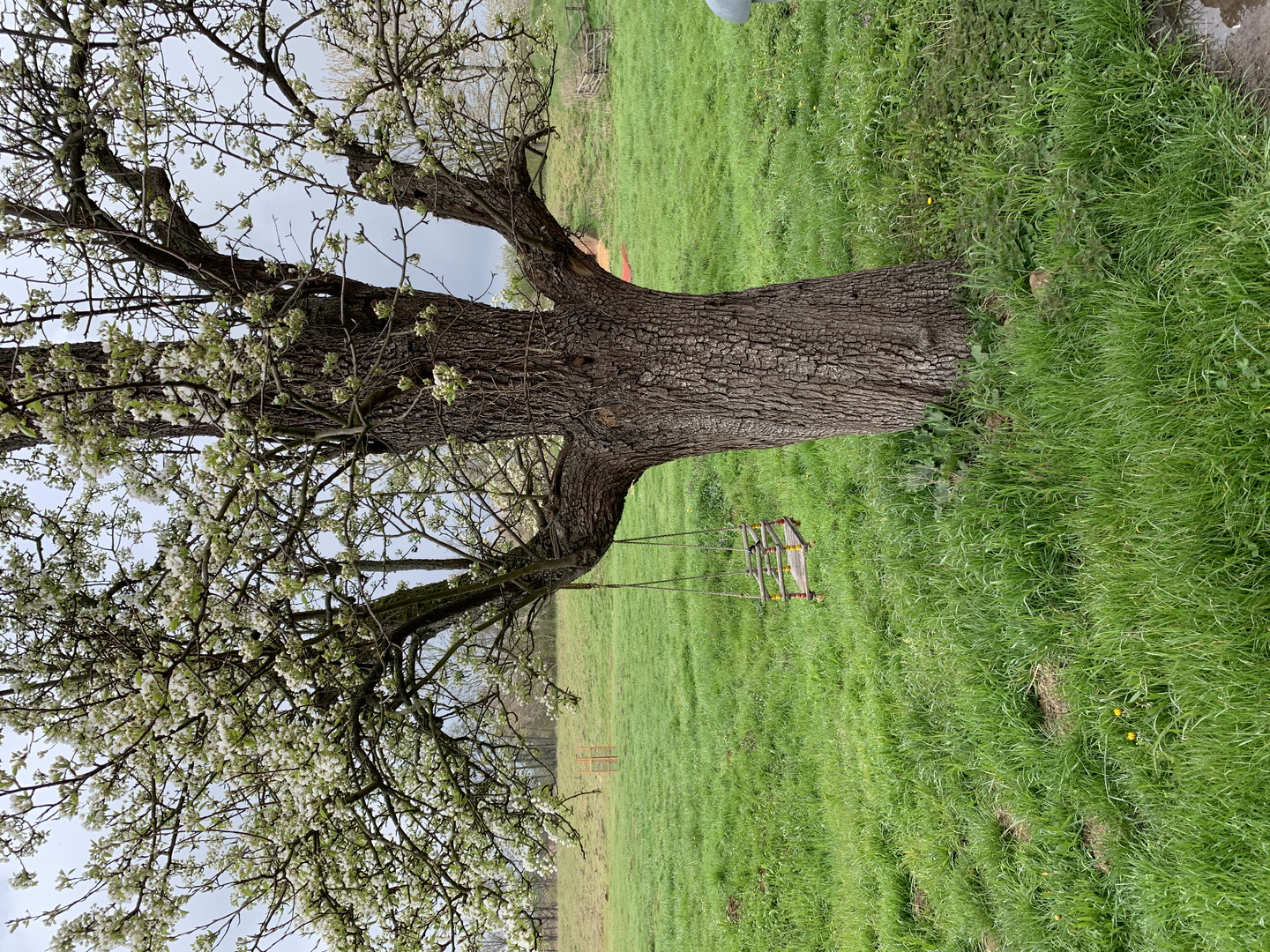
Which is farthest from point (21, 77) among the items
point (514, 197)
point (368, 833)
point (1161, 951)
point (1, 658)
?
point (1161, 951)

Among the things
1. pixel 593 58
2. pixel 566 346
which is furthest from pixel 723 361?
pixel 593 58

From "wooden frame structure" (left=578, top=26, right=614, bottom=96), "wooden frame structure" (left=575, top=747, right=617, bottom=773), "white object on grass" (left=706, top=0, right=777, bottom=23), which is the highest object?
"wooden frame structure" (left=578, top=26, right=614, bottom=96)

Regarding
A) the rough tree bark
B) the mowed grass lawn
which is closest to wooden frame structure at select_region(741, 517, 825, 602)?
the mowed grass lawn

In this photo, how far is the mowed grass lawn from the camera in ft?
10.2

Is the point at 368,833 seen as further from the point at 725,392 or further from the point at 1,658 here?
the point at 725,392

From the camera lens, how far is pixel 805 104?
6.89m

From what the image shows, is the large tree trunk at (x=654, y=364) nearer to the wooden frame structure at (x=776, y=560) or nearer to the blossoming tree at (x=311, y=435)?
the blossoming tree at (x=311, y=435)

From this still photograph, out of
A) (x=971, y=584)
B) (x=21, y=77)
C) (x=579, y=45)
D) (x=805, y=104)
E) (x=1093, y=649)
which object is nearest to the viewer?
(x=1093, y=649)

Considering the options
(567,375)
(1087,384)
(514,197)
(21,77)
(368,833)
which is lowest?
(368,833)

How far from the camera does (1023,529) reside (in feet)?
13.2

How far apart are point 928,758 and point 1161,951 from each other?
1.61m

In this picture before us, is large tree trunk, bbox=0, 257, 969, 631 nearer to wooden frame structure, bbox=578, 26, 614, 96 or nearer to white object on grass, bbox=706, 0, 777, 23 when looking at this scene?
white object on grass, bbox=706, 0, 777, 23

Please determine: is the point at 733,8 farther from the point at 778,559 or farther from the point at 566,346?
the point at 778,559

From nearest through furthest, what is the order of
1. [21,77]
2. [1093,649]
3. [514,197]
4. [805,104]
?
[1093,649]
[21,77]
[514,197]
[805,104]
